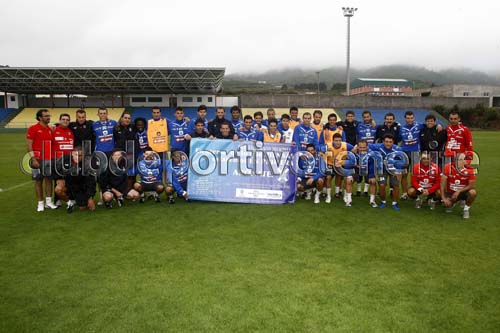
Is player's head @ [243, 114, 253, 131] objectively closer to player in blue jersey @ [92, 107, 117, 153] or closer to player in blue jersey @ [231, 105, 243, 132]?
player in blue jersey @ [231, 105, 243, 132]

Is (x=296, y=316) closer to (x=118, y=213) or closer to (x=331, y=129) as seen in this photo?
(x=118, y=213)

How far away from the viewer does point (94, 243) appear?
194 inches

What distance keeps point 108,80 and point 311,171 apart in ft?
122

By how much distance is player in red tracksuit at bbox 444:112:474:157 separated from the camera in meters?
6.72

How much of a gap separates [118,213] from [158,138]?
203cm

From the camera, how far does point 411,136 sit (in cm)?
778

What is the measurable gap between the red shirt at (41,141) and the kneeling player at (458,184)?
7.45 metres

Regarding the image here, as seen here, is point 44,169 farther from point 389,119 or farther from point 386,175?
point 389,119

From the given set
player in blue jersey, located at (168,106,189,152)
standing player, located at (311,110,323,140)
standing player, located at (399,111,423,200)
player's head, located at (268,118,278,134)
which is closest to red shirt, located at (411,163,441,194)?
standing player, located at (399,111,423,200)

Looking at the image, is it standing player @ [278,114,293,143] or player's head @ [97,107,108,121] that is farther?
standing player @ [278,114,293,143]

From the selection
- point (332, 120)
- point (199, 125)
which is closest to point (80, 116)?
point (199, 125)

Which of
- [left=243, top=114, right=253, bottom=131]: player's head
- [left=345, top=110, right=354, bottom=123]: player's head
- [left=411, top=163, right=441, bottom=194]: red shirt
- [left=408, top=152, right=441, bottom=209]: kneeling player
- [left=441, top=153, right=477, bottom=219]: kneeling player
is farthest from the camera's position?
[left=345, top=110, right=354, bottom=123]: player's head

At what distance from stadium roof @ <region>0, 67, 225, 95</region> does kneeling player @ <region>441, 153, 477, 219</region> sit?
100ft

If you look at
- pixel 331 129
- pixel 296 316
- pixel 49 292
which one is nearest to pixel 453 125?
pixel 331 129
